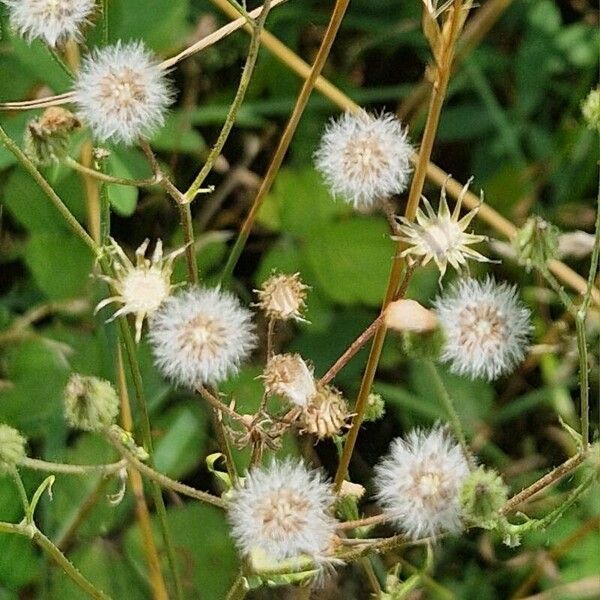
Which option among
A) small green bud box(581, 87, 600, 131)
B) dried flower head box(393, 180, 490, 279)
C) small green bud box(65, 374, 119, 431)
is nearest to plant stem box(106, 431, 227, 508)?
small green bud box(65, 374, 119, 431)

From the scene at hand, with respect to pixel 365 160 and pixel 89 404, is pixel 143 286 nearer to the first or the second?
pixel 89 404

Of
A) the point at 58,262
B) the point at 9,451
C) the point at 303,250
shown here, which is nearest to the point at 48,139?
the point at 9,451

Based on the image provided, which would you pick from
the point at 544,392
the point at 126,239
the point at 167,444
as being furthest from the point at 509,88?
the point at 167,444

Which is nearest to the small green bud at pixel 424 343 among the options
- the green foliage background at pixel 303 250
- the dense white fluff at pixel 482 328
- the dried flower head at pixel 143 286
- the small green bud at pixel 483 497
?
the dense white fluff at pixel 482 328

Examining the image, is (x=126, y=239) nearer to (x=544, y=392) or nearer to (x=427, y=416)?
(x=427, y=416)

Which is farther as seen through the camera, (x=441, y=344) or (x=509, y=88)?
(x=509, y=88)

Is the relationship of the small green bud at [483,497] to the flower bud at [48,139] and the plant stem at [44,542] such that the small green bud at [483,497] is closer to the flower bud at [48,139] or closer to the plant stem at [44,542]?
the plant stem at [44,542]
